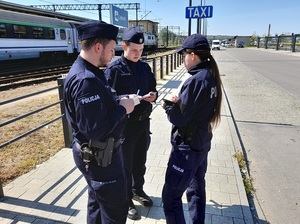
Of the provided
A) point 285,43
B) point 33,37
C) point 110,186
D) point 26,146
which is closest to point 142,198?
point 110,186

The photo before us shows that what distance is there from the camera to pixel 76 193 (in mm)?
3215

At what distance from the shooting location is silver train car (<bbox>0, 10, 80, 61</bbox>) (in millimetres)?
15848

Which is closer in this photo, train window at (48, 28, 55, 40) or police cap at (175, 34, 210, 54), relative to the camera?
police cap at (175, 34, 210, 54)

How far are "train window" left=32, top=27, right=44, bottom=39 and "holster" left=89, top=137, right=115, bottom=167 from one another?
19116 mm

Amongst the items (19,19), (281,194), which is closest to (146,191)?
(281,194)

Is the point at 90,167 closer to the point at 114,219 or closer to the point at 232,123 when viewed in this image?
the point at 114,219

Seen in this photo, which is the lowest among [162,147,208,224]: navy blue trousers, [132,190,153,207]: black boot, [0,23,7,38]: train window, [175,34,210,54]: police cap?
[132,190,153,207]: black boot

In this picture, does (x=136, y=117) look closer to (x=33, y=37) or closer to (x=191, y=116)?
(x=191, y=116)

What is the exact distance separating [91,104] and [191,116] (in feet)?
2.80

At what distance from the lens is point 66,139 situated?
4.62m

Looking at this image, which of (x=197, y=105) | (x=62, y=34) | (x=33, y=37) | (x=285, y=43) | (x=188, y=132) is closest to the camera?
(x=197, y=105)

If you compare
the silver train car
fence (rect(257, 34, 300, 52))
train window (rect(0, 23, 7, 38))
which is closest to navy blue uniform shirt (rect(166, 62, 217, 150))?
the silver train car

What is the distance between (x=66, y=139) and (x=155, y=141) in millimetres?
1632

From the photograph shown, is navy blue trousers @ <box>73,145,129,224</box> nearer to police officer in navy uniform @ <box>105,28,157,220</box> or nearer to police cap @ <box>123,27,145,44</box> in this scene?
police officer in navy uniform @ <box>105,28,157,220</box>
